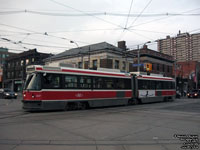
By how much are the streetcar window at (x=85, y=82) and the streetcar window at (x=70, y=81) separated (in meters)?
0.47

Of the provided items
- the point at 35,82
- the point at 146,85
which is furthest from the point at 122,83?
the point at 35,82

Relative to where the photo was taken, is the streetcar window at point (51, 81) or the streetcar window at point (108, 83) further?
the streetcar window at point (108, 83)

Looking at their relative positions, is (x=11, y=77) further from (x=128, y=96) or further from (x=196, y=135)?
(x=196, y=135)

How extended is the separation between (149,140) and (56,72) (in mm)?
8707

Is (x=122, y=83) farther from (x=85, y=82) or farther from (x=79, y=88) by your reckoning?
(x=79, y=88)

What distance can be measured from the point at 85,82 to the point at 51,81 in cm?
292

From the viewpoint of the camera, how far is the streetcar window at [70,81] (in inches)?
552

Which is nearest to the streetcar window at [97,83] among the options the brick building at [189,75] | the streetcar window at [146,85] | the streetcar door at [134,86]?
the streetcar door at [134,86]

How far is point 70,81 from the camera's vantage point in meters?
14.3

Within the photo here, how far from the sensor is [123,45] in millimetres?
42031

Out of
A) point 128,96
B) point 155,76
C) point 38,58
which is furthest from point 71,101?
point 38,58

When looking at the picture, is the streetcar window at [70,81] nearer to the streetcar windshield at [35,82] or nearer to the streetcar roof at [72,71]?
the streetcar roof at [72,71]

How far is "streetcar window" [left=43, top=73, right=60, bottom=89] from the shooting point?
42.6ft

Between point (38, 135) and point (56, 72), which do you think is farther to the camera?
point (56, 72)
